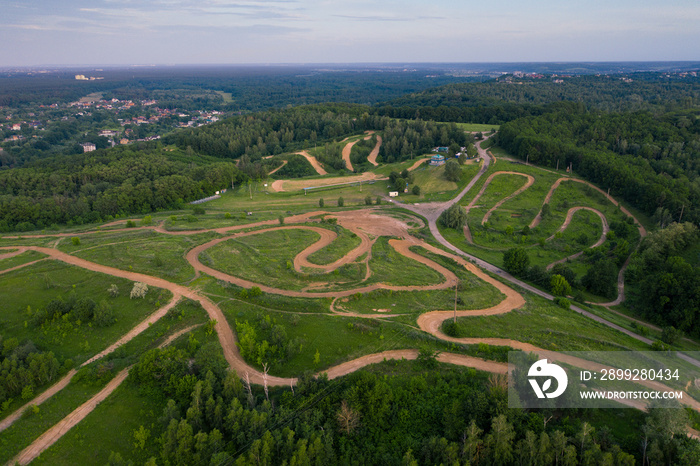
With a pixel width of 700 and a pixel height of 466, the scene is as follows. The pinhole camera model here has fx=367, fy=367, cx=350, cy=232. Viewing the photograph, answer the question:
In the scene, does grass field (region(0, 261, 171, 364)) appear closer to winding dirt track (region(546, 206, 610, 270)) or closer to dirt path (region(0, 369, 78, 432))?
dirt path (region(0, 369, 78, 432))

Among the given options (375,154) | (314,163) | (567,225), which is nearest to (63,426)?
(567,225)

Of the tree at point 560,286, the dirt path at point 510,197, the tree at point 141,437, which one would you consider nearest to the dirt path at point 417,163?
the dirt path at point 510,197

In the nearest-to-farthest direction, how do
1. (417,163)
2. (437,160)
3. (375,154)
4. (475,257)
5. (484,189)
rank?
(475,257) → (484,189) → (437,160) → (417,163) → (375,154)

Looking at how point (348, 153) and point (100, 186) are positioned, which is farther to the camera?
point (348, 153)

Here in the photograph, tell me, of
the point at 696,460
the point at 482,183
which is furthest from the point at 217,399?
the point at 482,183

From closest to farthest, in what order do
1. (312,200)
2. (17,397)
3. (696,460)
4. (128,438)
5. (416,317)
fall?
(696,460) → (128,438) → (17,397) → (416,317) → (312,200)

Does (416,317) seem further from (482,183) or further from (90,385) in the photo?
(482,183)

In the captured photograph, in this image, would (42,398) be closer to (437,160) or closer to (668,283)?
(668,283)
